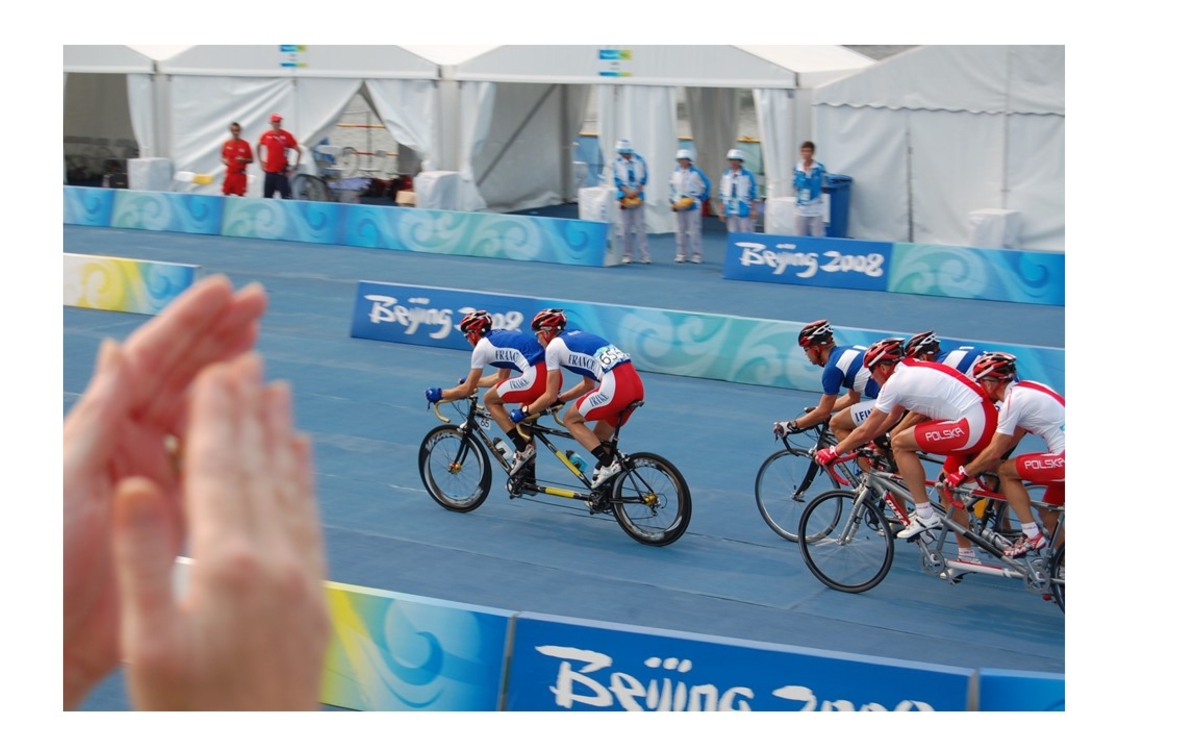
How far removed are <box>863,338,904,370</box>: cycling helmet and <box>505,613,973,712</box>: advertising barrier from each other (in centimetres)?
341

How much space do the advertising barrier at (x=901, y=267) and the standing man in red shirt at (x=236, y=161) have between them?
11.5 m

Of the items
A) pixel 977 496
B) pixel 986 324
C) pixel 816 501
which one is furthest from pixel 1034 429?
pixel 986 324

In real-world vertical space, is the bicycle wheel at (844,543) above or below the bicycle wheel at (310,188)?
below

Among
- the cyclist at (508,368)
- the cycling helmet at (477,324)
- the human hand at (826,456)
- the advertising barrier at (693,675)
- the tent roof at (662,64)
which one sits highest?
the tent roof at (662,64)

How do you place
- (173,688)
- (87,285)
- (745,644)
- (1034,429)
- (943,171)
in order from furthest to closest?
(943,171)
(87,285)
(1034,429)
(745,644)
(173,688)

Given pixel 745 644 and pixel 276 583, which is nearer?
pixel 276 583

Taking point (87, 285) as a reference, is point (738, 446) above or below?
below

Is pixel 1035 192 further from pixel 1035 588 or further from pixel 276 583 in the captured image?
pixel 276 583

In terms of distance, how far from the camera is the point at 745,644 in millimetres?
6098

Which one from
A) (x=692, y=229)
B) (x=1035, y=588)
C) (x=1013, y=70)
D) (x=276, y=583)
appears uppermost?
(x=1013, y=70)

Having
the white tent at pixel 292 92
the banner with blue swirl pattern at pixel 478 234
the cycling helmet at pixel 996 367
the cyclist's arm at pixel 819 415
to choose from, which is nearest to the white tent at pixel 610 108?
the white tent at pixel 292 92

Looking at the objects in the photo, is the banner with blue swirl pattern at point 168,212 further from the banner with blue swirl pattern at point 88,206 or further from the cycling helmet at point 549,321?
the cycling helmet at point 549,321

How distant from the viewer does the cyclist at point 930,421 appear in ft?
27.8

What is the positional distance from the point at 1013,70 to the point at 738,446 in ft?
37.4
